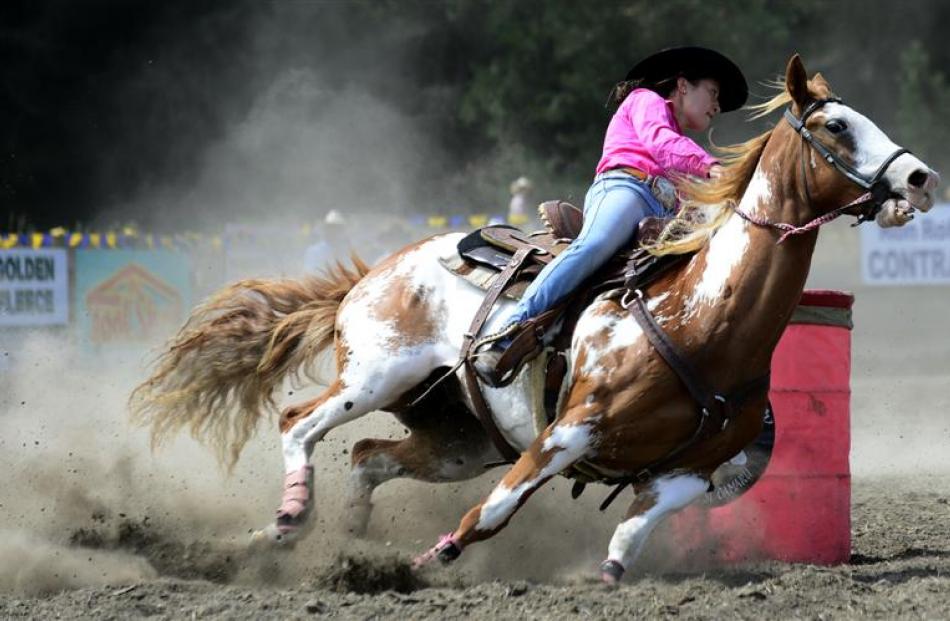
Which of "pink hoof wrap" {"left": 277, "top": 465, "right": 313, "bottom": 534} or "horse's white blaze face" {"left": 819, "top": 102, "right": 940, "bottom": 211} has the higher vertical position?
"horse's white blaze face" {"left": 819, "top": 102, "right": 940, "bottom": 211}

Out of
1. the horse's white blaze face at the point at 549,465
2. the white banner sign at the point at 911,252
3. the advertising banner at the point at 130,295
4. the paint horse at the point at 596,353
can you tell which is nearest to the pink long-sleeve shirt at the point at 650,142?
the paint horse at the point at 596,353

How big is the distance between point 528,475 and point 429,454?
4.01 feet

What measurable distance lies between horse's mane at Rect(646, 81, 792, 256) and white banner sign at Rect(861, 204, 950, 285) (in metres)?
12.2

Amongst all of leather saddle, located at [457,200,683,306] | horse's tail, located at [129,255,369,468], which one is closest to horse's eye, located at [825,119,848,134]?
leather saddle, located at [457,200,683,306]

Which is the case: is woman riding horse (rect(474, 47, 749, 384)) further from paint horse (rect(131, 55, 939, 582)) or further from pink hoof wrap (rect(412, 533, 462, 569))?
pink hoof wrap (rect(412, 533, 462, 569))

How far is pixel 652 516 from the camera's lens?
5.09 metres

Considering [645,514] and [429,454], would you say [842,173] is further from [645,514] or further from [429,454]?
[429,454]

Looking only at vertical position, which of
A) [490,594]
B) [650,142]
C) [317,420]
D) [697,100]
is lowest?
[490,594]

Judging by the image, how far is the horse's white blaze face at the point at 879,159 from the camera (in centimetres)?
443

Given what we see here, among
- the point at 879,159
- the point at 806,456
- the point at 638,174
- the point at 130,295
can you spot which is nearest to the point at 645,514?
the point at 806,456

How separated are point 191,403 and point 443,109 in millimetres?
20027

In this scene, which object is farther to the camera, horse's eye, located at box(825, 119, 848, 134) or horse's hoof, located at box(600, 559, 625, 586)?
horse's hoof, located at box(600, 559, 625, 586)

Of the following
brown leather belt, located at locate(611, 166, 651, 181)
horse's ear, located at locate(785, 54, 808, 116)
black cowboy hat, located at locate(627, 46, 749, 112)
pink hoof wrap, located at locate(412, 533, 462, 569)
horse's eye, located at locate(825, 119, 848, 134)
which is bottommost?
pink hoof wrap, located at locate(412, 533, 462, 569)

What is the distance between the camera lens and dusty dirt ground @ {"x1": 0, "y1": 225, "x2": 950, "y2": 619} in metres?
4.66
